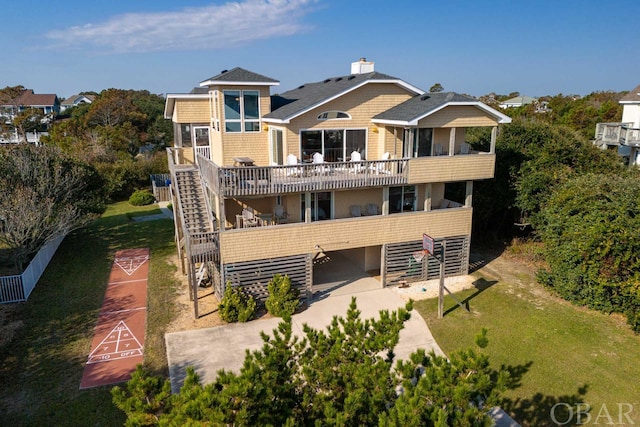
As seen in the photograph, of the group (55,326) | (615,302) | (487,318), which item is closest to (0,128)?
(55,326)

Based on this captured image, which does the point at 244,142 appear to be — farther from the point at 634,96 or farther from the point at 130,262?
the point at 634,96

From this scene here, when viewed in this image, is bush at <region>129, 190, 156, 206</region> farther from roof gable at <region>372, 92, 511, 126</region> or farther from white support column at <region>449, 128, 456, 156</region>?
white support column at <region>449, 128, 456, 156</region>

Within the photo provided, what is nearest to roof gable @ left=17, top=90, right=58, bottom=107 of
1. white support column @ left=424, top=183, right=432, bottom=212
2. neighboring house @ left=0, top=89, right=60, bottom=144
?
neighboring house @ left=0, top=89, right=60, bottom=144

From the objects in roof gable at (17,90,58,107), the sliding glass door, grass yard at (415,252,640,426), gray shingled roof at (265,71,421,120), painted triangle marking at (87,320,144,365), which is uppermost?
roof gable at (17,90,58,107)

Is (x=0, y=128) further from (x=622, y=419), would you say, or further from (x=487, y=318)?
(x=622, y=419)

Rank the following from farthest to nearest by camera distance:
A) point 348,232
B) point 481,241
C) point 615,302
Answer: point 481,241 < point 348,232 < point 615,302

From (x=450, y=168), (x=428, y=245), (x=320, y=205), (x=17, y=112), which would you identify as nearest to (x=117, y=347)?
(x=320, y=205)
